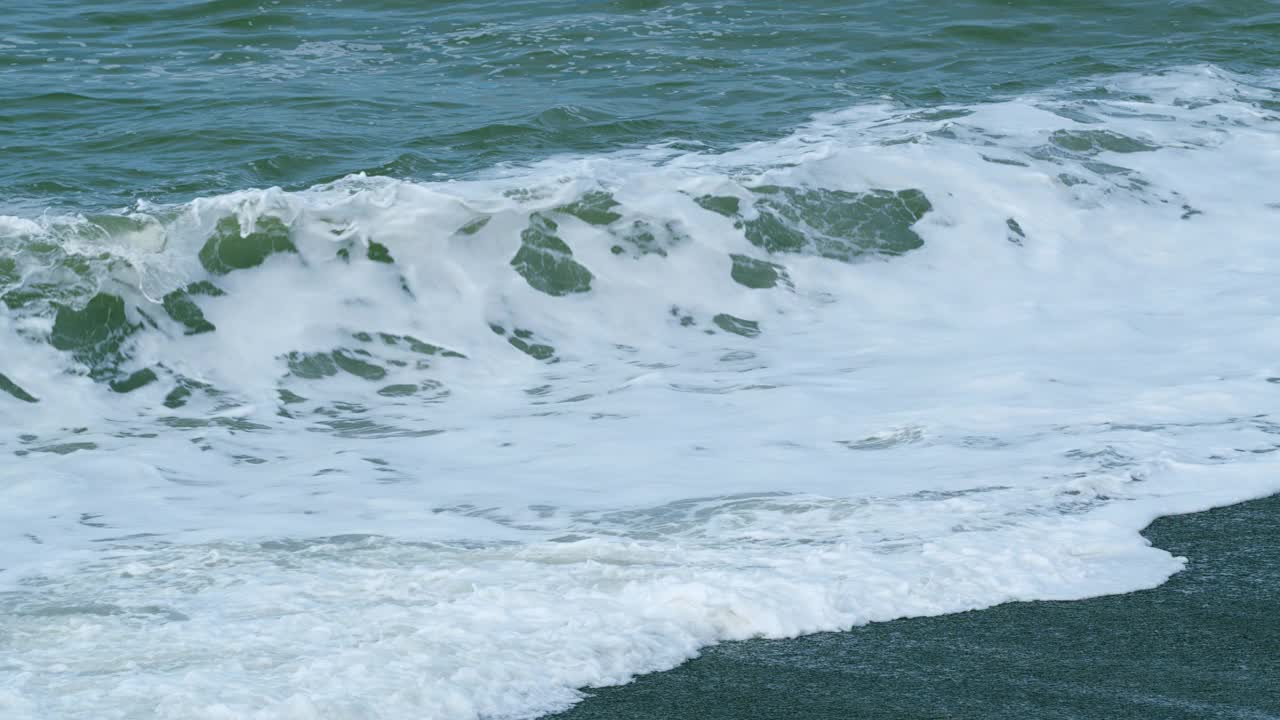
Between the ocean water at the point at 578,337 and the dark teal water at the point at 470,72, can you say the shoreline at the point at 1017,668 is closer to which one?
the ocean water at the point at 578,337

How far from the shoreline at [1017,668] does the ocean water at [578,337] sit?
11 cm

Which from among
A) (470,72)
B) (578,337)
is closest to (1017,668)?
(578,337)

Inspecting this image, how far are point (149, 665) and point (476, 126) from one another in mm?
6699

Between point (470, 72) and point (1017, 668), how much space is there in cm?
866

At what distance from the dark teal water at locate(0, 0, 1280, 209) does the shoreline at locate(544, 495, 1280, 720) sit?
5755mm

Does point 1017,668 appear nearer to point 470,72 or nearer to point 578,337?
point 578,337

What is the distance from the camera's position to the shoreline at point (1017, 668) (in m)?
3.58

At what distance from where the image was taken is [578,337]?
727cm

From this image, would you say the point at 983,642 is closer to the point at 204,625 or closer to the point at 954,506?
the point at 954,506

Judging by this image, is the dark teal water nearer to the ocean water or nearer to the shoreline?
the ocean water

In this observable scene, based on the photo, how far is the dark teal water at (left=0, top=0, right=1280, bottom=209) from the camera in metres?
9.43

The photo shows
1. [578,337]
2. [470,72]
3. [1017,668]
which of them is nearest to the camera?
[1017,668]

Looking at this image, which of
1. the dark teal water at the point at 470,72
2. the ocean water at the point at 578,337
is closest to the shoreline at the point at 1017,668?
the ocean water at the point at 578,337

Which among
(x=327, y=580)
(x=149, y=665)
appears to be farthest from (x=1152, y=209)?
(x=149, y=665)
